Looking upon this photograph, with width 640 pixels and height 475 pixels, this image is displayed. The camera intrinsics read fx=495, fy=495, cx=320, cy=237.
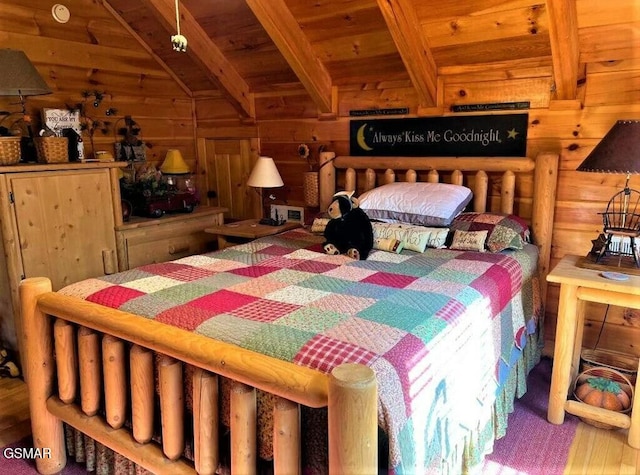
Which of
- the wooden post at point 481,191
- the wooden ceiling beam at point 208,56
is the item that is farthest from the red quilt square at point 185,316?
the wooden ceiling beam at point 208,56

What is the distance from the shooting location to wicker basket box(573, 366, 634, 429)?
218cm

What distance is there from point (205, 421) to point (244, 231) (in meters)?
1.97

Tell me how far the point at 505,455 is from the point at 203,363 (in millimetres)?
1368

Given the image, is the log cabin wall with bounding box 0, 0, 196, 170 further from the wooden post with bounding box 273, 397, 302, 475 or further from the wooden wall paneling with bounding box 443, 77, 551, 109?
the wooden post with bounding box 273, 397, 302, 475

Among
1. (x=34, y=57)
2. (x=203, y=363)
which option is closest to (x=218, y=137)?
(x=34, y=57)

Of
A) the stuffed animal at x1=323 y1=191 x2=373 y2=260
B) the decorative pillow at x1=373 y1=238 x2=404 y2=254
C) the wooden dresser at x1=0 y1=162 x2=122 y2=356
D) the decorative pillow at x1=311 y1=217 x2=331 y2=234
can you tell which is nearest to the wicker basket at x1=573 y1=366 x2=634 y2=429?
the decorative pillow at x1=373 y1=238 x2=404 y2=254

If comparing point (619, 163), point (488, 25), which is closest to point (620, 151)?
point (619, 163)

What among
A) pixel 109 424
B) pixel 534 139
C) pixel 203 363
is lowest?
pixel 109 424

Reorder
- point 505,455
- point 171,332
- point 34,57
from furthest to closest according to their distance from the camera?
point 34,57 → point 505,455 → point 171,332

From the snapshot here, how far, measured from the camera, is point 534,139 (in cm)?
273

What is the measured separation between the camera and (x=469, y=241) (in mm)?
2484

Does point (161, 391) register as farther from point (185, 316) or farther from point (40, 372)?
point (40, 372)

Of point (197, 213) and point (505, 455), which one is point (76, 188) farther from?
point (505, 455)

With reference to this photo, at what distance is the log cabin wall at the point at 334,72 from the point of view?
247 centimetres
